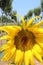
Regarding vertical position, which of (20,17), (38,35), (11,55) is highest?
(20,17)

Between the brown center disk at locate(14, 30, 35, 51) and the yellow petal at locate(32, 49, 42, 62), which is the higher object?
the brown center disk at locate(14, 30, 35, 51)

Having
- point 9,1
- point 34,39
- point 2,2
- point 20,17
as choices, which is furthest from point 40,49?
point 9,1

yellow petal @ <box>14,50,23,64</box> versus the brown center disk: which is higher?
the brown center disk

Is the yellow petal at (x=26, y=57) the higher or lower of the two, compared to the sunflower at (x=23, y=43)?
lower

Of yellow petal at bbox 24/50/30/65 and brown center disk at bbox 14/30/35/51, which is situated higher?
brown center disk at bbox 14/30/35/51

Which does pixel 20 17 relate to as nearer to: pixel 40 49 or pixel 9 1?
pixel 40 49
